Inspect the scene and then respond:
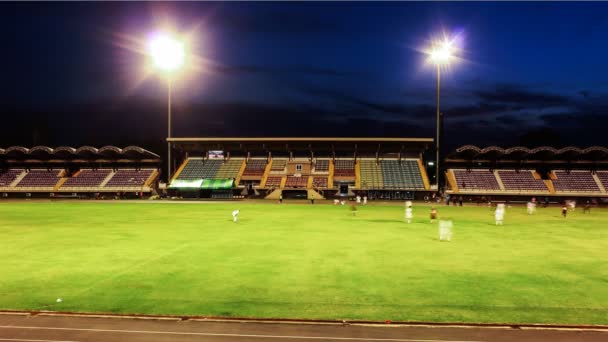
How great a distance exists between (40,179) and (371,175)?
62.0 metres

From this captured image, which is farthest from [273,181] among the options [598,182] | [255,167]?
[598,182]

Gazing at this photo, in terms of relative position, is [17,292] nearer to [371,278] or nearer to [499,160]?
[371,278]

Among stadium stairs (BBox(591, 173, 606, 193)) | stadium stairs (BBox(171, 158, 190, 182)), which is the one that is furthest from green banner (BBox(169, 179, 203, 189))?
stadium stairs (BBox(591, 173, 606, 193))

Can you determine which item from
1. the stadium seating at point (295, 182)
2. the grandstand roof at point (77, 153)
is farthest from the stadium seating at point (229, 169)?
the grandstand roof at point (77, 153)

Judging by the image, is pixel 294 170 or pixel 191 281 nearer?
pixel 191 281

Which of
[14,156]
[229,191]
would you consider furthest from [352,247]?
[14,156]

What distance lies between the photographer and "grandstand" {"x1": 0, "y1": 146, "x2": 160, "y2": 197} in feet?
260

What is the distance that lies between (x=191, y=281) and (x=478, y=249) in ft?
46.8

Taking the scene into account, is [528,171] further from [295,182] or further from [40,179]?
[40,179]

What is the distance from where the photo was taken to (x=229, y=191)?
79125 mm

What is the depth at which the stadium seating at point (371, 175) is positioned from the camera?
255 feet

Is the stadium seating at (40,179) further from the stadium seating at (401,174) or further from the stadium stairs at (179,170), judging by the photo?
the stadium seating at (401,174)

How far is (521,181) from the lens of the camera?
250 ft

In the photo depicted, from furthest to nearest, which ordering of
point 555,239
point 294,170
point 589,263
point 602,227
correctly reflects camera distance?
point 294,170 → point 602,227 → point 555,239 → point 589,263
